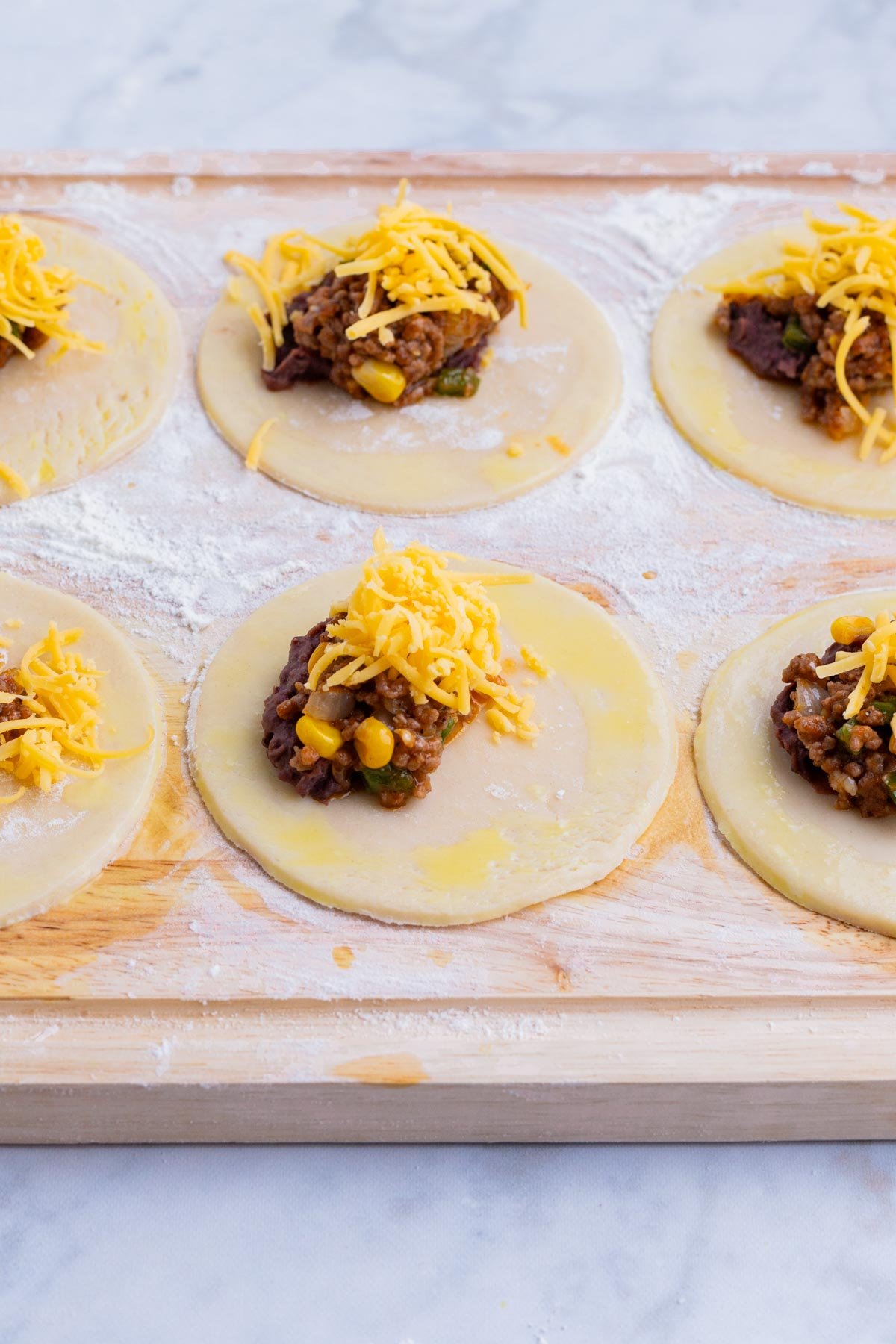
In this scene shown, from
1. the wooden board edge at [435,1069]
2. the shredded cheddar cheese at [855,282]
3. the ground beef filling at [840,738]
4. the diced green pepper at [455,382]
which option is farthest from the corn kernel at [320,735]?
the shredded cheddar cheese at [855,282]

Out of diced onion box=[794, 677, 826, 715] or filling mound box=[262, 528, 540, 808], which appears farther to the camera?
diced onion box=[794, 677, 826, 715]

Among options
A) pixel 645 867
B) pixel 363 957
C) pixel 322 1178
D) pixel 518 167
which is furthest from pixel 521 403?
pixel 322 1178

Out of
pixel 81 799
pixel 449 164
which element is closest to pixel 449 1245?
pixel 81 799

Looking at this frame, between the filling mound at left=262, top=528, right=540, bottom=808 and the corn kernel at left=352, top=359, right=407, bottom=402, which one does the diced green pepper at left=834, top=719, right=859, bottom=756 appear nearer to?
the filling mound at left=262, top=528, right=540, bottom=808

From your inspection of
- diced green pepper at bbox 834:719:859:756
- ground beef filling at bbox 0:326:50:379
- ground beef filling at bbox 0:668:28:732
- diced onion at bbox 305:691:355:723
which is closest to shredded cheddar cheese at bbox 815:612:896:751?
diced green pepper at bbox 834:719:859:756

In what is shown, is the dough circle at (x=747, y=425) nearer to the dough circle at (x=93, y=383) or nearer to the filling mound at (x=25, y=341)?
the dough circle at (x=93, y=383)

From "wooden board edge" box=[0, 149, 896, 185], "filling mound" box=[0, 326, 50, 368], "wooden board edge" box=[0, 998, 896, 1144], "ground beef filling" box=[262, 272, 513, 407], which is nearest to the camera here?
"wooden board edge" box=[0, 998, 896, 1144]
